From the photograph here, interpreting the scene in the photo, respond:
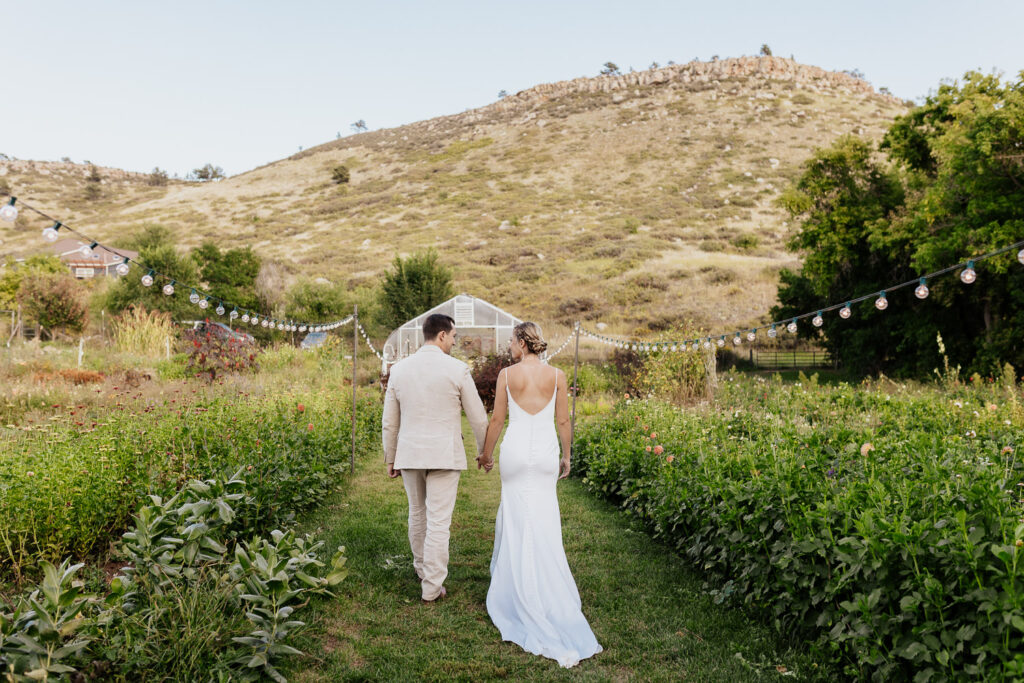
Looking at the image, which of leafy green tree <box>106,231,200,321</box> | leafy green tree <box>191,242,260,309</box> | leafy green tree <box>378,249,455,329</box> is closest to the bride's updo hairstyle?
leafy green tree <box>378,249,455,329</box>

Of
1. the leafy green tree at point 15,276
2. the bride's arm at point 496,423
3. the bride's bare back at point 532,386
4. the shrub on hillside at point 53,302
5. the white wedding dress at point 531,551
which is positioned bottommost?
the white wedding dress at point 531,551

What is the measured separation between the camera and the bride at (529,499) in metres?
4.20

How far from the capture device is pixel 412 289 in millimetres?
23797

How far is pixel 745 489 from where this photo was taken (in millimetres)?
4324

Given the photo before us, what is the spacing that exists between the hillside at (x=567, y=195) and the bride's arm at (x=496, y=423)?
70.7 feet

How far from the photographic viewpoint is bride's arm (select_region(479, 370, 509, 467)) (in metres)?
4.41

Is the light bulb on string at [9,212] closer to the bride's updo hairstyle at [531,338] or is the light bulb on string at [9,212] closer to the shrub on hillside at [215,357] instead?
the bride's updo hairstyle at [531,338]

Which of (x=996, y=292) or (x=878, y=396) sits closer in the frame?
(x=878, y=396)

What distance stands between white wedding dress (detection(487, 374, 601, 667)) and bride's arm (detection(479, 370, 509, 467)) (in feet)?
0.23

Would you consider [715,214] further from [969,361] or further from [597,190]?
[969,361]

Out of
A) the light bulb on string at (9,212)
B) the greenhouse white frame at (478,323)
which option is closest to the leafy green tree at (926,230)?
the greenhouse white frame at (478,323)

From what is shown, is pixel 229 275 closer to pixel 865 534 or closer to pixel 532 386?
pixel 532 386

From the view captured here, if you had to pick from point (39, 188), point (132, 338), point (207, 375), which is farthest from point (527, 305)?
point (39, 188)

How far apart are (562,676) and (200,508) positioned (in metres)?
2.03
